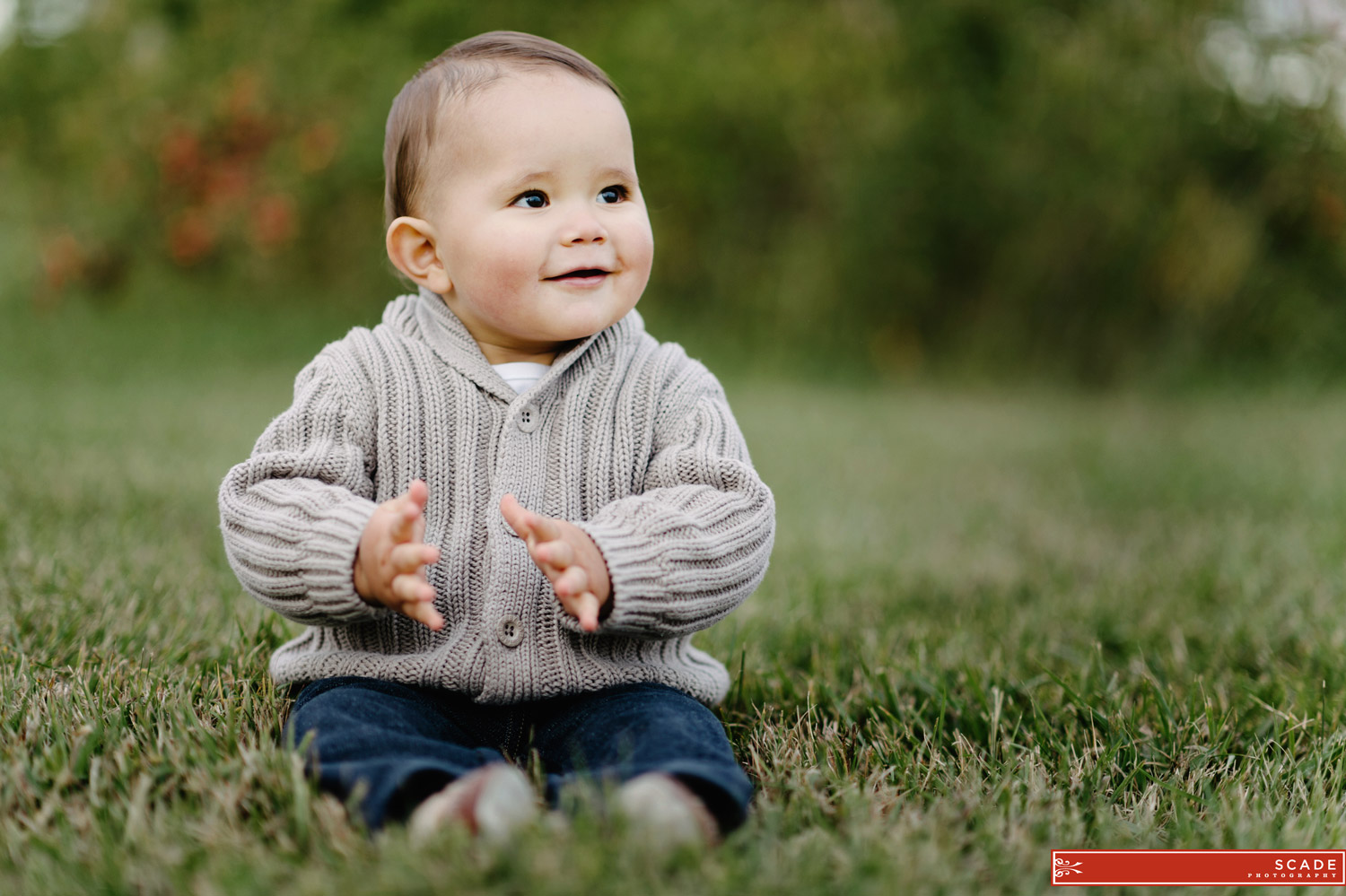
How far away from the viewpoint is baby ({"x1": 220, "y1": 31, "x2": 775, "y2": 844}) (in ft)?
4.74

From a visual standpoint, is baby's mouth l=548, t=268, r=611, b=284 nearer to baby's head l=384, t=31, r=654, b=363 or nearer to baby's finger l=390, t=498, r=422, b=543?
baby's head l=384, t=31, r=654, b=363

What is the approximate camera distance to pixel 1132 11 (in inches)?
313

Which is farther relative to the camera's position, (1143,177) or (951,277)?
(951,277)

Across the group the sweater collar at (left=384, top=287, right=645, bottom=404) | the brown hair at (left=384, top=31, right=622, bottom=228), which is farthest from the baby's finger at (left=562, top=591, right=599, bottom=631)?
the brown hair at (left=384, top=31, right=622, bottom=228)

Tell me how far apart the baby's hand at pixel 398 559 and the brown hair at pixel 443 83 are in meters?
0.56

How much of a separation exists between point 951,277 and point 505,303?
7767mm

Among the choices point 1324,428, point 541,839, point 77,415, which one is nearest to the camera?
point 541,839

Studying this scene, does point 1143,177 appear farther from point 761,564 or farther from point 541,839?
point 541,839

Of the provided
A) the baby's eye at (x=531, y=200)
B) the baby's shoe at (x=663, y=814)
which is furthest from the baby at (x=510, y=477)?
the baby's shoe at (x=663, y=814)

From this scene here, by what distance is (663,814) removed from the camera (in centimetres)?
119

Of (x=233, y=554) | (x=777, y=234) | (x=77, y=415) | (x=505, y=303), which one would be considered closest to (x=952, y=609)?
(x=505, y=303)

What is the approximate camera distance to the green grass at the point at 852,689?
1.17 m

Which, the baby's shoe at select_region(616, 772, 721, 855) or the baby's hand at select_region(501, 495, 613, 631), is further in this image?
the baby's hand at select_region(501, 495, 613, 631)

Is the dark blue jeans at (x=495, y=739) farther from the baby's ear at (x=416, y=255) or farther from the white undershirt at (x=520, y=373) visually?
the baby's ear at (x=416, y=255)
